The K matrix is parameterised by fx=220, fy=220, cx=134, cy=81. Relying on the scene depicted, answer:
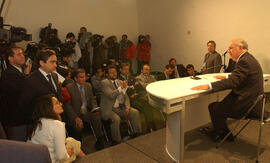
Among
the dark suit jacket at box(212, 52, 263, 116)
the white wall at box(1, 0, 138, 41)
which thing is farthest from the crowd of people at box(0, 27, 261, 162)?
the white wall at box(1, 0, 138, 41)

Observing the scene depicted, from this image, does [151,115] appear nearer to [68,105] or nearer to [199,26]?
[68,105]

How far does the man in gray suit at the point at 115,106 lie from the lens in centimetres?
296

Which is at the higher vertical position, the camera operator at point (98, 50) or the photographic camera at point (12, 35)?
the photographic camera at point (12, 35)

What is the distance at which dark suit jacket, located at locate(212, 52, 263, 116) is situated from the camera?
7.05 ft

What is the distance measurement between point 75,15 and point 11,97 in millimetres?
4757

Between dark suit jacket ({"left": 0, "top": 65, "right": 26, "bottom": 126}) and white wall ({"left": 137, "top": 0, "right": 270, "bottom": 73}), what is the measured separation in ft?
14.5

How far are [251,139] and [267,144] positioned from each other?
17cm

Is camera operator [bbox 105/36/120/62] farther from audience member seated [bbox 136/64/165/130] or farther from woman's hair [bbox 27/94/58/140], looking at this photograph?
woman's hair [bbox 27/94/58/140]

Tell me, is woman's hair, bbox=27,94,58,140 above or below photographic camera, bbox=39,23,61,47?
below

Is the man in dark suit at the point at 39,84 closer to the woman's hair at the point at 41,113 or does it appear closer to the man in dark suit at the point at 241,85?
the woman's hair at the point at 41,113

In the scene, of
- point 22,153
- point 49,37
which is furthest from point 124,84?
point 49,37

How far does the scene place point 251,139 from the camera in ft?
8.47

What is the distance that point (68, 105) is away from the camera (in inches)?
109

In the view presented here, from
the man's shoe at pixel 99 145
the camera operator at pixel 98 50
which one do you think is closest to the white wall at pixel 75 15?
the camera operator at pixel 98 50
